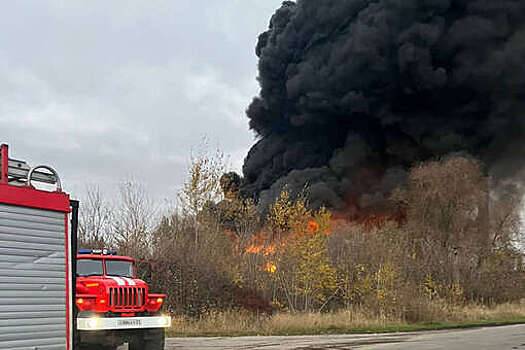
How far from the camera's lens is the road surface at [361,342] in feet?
54.3

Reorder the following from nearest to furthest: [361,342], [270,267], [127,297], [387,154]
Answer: [127,297]
[361,342]
[270,267]
[387,154]

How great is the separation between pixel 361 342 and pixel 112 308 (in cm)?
783

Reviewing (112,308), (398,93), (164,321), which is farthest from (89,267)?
→ (398,93)

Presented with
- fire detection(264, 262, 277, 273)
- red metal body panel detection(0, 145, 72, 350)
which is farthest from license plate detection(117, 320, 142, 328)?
fire detection(264, 262, 277, 273)

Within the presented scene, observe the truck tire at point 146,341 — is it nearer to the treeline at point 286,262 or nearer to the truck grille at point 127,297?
the truck grille at point 127,297

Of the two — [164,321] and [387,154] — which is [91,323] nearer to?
[164,321]

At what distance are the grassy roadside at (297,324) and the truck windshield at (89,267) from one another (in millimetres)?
7433

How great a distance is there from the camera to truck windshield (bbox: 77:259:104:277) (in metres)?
13.6

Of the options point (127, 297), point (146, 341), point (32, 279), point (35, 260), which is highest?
point (35, 260)

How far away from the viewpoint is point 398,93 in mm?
44188

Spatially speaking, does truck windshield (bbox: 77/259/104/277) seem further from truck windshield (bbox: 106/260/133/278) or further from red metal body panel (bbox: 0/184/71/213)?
red metal body panel (bbox: 0/184/71/213)

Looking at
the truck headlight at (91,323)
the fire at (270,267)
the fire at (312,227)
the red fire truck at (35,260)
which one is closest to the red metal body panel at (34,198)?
the red fire truck at (35,260)

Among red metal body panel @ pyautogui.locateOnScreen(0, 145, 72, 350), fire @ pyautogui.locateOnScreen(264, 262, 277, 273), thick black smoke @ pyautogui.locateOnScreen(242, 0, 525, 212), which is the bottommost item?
fire @ pyautogui.locateOnScreen(264, 262, 277, 273)

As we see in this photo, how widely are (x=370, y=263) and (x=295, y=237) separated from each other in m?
3.23
